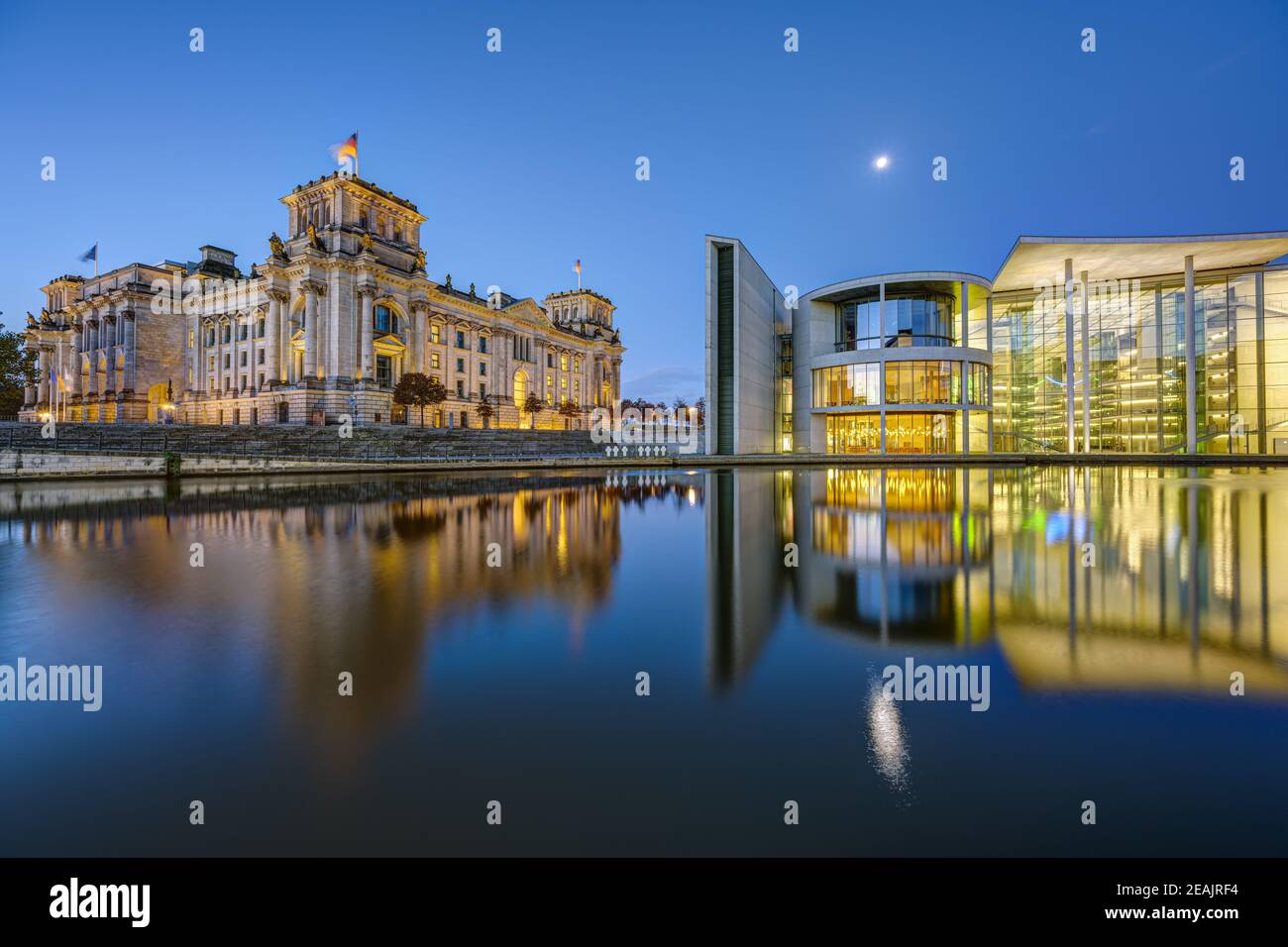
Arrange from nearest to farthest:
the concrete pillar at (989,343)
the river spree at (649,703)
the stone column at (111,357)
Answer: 1. the river spree at (649,703)
2. the concrete pillar at (989,343)
3. the stone column at (111,357)

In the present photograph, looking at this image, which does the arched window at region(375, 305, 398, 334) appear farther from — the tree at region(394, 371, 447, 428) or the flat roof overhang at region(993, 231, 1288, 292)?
the flat roof overhang at region(993, 231, 1288, 292)

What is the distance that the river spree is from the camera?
2682mm

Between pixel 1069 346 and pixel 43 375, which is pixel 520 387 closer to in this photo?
pixel 1069 346

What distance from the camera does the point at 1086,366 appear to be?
44.9 m

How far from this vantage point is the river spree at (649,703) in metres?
2.68

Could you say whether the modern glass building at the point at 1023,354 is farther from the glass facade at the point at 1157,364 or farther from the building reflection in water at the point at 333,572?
the building reflection in water at the point at 333,572

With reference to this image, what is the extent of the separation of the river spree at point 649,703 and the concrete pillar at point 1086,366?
44918 mm

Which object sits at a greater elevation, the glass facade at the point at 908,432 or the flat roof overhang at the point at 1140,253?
the flat roof overhang at the point at 1140,253

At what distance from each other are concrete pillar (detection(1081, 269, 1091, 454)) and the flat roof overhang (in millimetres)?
1908

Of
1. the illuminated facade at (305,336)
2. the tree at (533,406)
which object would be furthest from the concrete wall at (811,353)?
the illuminated facade at (305,336)

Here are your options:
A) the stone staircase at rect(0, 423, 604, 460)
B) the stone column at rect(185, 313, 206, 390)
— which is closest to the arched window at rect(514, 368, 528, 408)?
the stone staircase at rect(0, 423, 604, 460)
